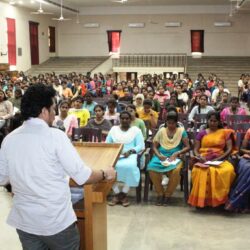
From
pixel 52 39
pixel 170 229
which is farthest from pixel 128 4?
pixel 170 229

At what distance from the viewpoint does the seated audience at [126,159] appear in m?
4.21

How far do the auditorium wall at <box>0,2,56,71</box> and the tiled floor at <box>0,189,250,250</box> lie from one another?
13249mm

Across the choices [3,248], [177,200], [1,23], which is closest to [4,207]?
[3,248]

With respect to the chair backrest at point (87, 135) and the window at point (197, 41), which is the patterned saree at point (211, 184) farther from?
the window at point (197, 41)

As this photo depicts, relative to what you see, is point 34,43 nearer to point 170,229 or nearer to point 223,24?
point 223,24

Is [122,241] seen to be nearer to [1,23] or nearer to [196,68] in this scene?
[1,23]

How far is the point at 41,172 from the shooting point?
1.63 m

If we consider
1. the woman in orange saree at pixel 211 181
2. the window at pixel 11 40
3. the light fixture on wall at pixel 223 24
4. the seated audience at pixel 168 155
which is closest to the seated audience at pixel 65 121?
the seated audience at pixel 168 155

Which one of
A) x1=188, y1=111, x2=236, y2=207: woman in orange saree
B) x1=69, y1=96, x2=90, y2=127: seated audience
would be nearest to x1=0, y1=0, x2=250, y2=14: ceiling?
x1=69, y1=96, x2=90, y2=127: seated audience

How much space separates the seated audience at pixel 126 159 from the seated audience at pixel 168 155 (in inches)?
7.7

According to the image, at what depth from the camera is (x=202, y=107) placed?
6.63 meters

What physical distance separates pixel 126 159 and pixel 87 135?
76 centimetres

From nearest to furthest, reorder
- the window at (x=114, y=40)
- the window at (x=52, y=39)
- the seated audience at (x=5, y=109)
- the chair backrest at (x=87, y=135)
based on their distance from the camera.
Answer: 1. the chair backrest at (x=87, y=135)
2. the seated audience at (x=5, y=109)
3. the window at (x=52, y=39)
4. the window at (x=114, y=40)

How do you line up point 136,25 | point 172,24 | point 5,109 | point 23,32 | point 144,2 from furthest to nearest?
point 136,25 < point 172,24 < point 144,2 < point 23,32 < point 5,109
